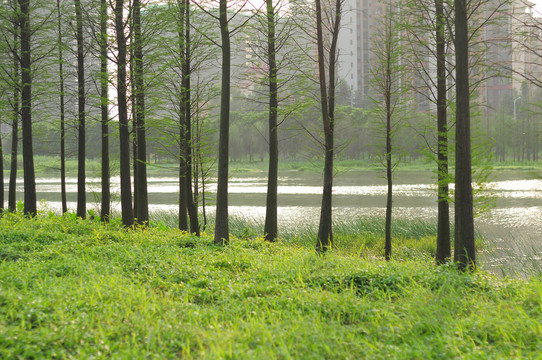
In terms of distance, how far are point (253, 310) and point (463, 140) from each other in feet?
14.9

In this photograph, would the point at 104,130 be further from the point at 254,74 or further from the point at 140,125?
the point at 254,74

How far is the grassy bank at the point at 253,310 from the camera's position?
4109 mm

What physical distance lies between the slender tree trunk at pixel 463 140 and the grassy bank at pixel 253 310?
553mm

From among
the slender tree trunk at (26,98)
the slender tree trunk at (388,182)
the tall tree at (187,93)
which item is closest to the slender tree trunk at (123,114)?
the tall tree at (187,93)

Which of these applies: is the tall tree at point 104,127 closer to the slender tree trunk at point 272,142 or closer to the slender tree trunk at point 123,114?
the slender tree trunk at point 123,114

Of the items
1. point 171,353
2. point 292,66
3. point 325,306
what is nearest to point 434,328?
point 325,306

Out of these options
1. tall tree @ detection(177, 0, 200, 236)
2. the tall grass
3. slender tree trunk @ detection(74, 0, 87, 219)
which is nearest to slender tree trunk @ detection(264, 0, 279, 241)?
the tall grass

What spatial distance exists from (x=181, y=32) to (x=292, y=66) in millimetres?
3331

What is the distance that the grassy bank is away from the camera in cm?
411

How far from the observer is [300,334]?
4.47 meters

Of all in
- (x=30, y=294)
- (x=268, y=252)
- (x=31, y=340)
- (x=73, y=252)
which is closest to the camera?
(x=31, y=340)

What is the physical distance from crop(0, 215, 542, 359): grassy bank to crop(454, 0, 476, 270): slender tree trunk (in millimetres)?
553

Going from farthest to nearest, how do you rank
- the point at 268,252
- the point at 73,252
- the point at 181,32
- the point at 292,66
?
the point at 292,66 → the point at 181,32 → the point at 268,252 → the point at 73,252

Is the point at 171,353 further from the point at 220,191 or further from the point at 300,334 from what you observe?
the point at 220,191
